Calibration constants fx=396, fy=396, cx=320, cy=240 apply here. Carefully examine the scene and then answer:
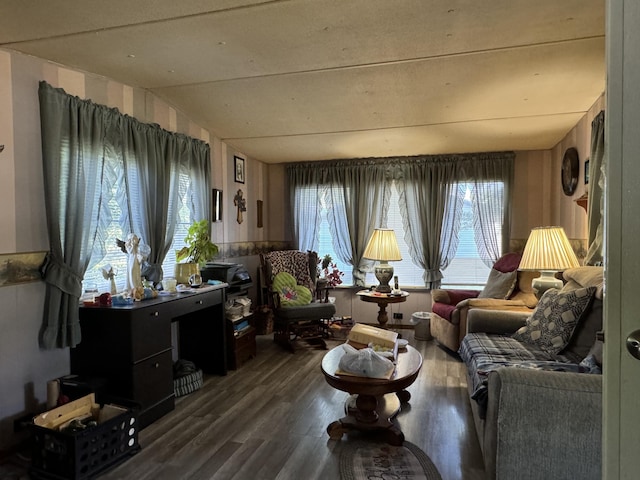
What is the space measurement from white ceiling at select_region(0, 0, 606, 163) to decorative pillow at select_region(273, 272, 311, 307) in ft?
5.60

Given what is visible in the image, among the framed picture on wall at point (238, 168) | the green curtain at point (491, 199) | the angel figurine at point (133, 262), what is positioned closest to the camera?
the angel figurine at point (133, 262)

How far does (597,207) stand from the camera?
3.08 meters

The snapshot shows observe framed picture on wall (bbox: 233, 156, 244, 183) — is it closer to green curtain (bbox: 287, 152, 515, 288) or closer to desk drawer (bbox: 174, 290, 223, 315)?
green curtain (bbox: 287, 152, 515, 288)

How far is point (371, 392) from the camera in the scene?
2.23 meters

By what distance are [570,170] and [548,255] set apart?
147cm

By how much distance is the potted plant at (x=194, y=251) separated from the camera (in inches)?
136

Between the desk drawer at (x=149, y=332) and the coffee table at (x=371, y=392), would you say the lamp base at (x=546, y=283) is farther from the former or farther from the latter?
the desk drawer at (x=149, y=332)

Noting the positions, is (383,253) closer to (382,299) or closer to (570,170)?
(382,299)

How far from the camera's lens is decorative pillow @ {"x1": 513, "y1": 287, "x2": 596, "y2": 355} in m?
2.54

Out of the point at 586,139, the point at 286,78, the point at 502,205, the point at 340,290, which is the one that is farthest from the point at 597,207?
the point at 340,290

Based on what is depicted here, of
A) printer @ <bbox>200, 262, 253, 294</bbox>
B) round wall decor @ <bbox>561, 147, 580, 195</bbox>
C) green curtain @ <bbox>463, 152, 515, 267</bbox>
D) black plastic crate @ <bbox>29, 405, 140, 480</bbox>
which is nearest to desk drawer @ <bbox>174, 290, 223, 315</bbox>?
printer @ <bbox>200, 262, 253, 294</bbox>

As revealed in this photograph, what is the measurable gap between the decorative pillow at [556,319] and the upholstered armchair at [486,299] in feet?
2.73

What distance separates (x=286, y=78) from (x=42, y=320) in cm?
239

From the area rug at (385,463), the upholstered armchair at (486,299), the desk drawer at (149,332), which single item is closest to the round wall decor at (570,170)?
the upholstered armchair at (486,299)
